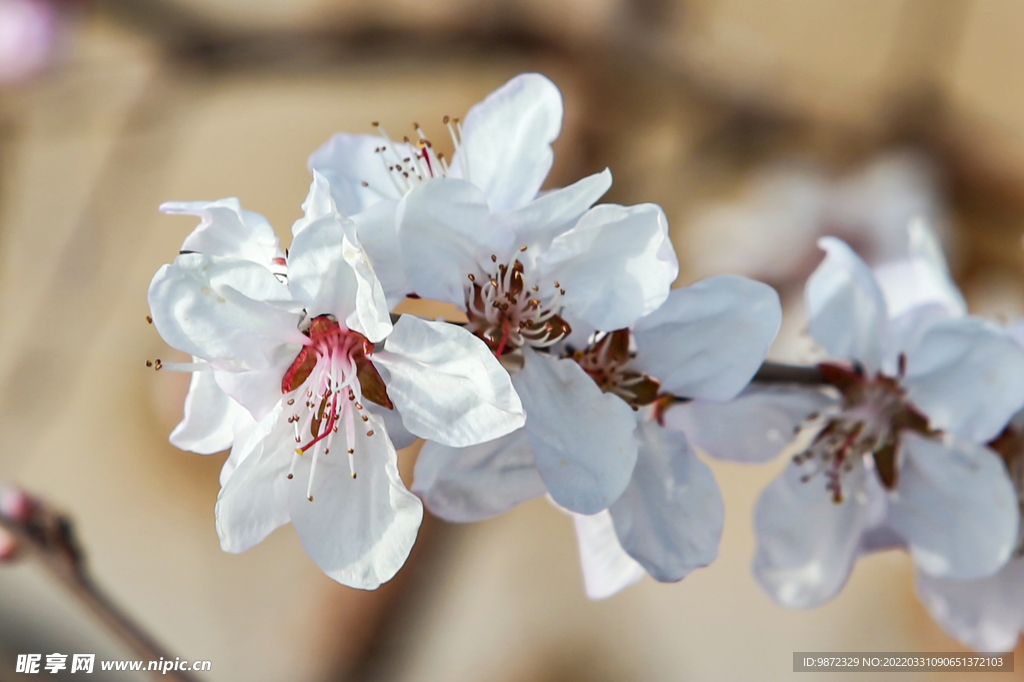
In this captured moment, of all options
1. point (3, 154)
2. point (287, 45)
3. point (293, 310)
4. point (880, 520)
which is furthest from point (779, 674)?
point (3, 154)

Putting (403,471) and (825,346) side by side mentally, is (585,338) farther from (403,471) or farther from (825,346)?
(403,471)

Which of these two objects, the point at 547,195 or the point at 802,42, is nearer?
the point at 547,195

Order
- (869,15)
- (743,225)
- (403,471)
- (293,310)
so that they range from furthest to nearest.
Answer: (869,15) < (743,225) < (403,471) < (293,310)

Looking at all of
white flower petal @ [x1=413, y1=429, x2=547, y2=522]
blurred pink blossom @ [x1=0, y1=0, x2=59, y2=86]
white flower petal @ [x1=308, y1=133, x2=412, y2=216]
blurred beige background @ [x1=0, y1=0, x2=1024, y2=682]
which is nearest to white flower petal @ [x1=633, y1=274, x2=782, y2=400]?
A: white flower petal @ [x1=413, y1=429, x2=547, y2=522]

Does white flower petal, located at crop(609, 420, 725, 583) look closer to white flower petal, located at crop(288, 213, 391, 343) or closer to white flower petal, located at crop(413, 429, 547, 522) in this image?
white flower petal, located at crop(413, 429, 547, 522)

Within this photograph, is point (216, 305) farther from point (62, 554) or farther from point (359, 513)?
point (62, 554)

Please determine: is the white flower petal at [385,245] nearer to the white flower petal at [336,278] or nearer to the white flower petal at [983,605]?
the white flower petal at [336,278]
